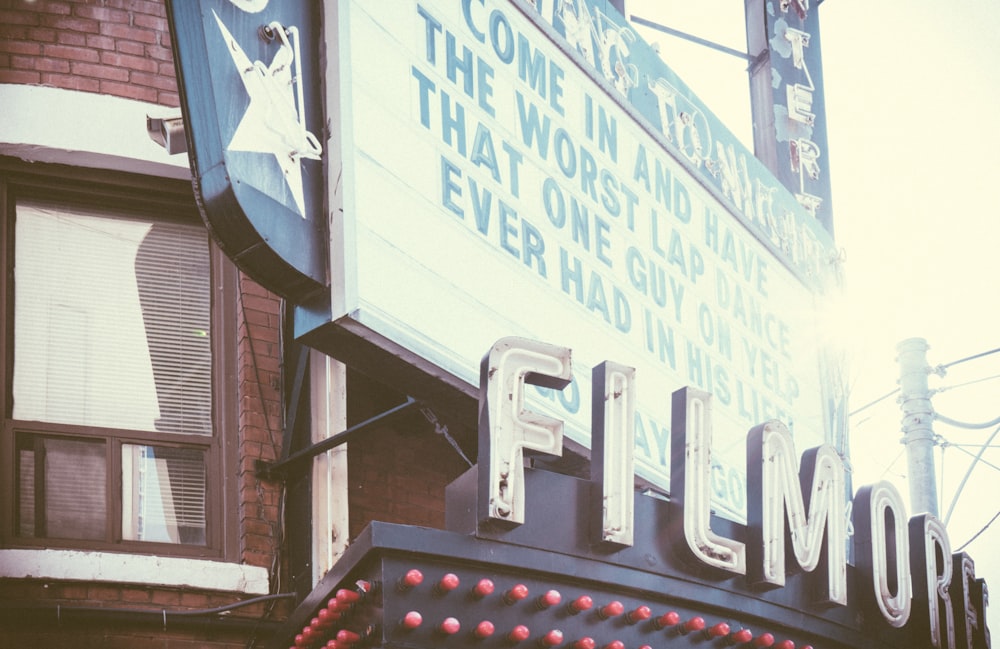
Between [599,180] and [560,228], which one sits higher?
[599,180]

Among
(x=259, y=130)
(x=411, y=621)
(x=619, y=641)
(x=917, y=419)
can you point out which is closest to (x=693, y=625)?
(x=619, y=641)

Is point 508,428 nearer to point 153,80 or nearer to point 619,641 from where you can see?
point 619,641

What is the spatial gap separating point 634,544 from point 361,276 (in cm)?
203

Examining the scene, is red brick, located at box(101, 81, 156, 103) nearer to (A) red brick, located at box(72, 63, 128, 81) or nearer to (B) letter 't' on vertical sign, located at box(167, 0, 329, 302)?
(A) red brick, located at box(72, 63, 128, 81)

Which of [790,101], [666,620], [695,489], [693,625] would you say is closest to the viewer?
[666,620]

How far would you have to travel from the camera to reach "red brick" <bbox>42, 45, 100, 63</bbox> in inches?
335

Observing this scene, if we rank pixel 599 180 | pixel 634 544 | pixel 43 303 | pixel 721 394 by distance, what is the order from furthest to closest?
pixel 721 394
pixel 599 180
pixel 43 303
pixel 634 544

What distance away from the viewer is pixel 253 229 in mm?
6344

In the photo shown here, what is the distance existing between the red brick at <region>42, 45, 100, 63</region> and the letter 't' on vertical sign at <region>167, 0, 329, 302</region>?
2.13 m

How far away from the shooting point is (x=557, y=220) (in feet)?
29.0

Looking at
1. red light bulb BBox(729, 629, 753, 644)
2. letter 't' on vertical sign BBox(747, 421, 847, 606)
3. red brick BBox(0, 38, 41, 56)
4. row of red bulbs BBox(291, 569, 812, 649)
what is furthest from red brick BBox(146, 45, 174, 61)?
red light bulb BBox(729, 629, 753, 644)

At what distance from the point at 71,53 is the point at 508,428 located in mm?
4292

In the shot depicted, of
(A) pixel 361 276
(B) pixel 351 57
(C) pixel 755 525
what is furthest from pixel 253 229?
(C) pixel 755 525

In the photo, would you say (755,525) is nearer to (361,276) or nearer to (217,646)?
(361,276)
